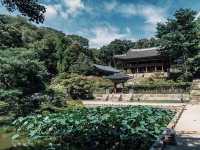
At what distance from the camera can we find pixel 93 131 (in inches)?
558

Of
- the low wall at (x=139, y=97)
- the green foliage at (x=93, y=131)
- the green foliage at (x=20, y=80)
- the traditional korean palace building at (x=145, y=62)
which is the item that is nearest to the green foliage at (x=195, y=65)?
the low wall at (x=139, y=97)

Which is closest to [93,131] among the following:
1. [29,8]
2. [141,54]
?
[29,8]

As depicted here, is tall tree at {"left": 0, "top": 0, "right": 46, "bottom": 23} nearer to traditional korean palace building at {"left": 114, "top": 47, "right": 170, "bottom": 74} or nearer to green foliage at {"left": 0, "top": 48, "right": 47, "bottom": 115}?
green foliage at {"left": 0, "top": 48, "right": 47, "bottom": 115}

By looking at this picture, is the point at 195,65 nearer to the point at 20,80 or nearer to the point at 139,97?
the point at 139,97

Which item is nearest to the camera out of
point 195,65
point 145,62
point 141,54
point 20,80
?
point 20,80

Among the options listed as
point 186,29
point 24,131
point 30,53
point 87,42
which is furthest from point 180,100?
point 87,42

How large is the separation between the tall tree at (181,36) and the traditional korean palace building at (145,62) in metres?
6.39

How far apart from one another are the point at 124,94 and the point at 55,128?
20769 mm

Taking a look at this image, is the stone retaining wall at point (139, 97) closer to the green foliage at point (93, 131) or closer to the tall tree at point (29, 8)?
the green foliage at point (93, 131)

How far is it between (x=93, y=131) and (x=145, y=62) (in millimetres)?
37407

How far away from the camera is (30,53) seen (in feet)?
69.2

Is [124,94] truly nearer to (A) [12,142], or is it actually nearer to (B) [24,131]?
(B) [24,131]

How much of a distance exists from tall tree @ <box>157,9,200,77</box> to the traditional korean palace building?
21.0 feet

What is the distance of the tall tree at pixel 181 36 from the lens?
37531mm
